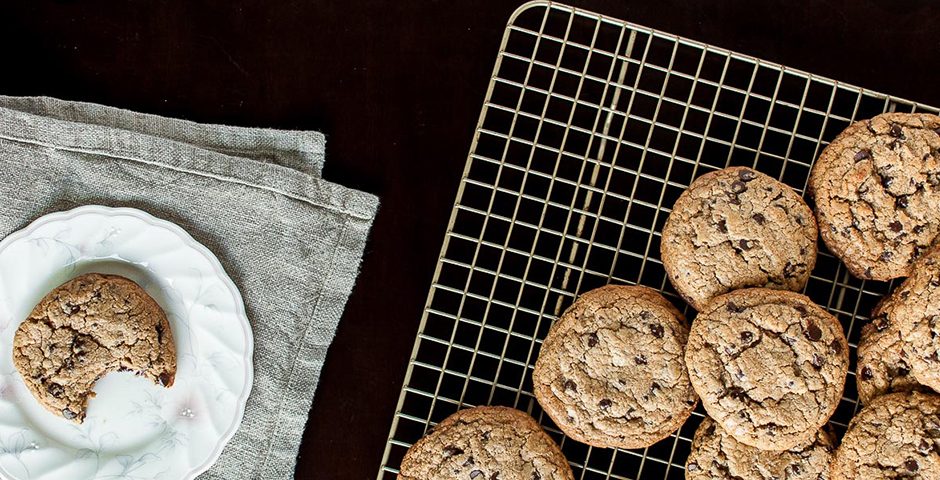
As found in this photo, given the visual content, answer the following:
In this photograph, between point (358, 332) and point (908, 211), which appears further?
point (358, 332)

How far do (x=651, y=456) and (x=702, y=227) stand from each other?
0.53 meters

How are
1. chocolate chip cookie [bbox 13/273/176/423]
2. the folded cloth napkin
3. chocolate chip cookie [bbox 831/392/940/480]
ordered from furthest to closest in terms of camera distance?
the folded cloth napkin → chocolate chip cookie [bbox 13/273/176/423] → chocolate chip cookie [bbox 831/392/940/480]

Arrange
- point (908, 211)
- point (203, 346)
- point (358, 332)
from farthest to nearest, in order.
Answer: point (358, 332) → point (203, 346) → point (908, 211)

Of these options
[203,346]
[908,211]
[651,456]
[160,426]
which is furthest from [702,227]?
[160,426]

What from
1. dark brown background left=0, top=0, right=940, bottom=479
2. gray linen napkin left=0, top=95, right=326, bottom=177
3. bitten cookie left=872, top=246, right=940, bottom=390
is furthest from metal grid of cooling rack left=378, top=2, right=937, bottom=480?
gray linen napkin left=0, top=95, right=326, bottom=177

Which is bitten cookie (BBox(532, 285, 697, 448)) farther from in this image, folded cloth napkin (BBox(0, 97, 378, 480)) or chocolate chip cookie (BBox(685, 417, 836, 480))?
folded cloth napkin (BBox(0, 97, 378, 480))

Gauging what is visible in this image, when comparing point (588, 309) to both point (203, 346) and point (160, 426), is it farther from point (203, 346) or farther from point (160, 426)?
point (160, 426)

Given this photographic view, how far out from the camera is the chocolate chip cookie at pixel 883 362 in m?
1.51

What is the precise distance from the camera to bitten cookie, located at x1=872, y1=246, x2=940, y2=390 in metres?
1.46

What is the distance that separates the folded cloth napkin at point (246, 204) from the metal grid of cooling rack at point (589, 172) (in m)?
0.24

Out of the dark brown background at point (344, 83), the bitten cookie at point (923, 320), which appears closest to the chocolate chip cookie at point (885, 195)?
the bitten cookie at point (923, 320)

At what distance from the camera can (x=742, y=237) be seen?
1.53 m

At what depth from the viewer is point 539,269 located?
1.80 meters

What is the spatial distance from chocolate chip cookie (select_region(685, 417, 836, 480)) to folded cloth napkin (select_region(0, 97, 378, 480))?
2.70 feet
